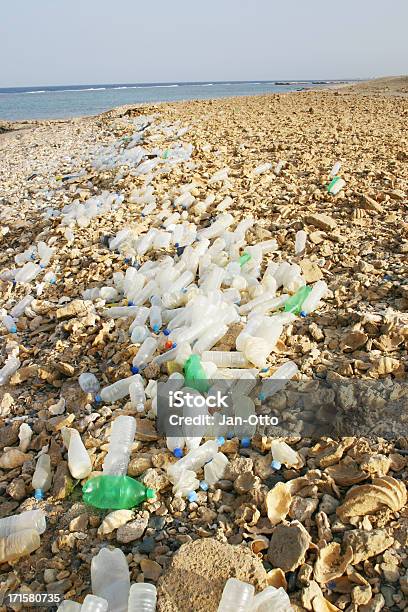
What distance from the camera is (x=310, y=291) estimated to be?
3.46m

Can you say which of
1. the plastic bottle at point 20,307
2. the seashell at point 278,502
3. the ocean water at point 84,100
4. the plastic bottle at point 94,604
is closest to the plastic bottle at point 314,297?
the seashell at point 278,502

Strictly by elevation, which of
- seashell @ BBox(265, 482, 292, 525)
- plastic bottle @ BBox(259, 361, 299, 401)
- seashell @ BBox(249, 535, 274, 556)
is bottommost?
seashell @ BBox(249, 535, 274, 556)

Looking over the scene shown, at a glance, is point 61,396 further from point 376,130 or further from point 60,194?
point 376,130

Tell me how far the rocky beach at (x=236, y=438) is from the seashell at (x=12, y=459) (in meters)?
0.01

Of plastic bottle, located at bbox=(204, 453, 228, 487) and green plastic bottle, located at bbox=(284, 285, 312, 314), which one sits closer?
plastic bottle, located at bbox=(204, 453, 228, 487)

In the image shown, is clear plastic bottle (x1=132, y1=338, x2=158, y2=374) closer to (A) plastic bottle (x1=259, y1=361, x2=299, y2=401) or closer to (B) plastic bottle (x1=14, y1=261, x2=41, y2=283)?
(A) plastic bottle (x1=259, y1=361, x2=299, y2=401)

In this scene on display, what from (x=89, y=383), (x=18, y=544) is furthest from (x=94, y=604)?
(x=89, y=383)

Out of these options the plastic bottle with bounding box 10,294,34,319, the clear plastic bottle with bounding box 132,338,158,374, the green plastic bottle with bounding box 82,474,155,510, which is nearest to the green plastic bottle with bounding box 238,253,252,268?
the clear plastic bottle with bounding box 132,338,158,374

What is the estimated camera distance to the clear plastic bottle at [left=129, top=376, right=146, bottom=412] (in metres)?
2.70

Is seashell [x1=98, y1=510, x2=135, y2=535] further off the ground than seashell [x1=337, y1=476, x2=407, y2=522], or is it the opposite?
seashell [x1=337, y1=476, x2=407, y2=522]

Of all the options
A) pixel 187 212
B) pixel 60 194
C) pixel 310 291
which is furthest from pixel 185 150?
pixel 310 291

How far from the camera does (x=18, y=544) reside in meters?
2.03

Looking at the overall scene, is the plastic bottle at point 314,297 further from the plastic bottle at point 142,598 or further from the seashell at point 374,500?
the plastic bottle at point 142,598

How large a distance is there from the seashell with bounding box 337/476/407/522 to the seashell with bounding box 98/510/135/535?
84 cm
